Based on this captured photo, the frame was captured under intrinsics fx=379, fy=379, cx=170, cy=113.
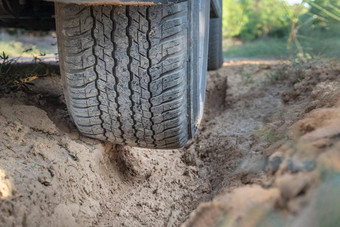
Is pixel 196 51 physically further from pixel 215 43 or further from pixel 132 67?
pixel 215 43

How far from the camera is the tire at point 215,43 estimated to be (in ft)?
12.2

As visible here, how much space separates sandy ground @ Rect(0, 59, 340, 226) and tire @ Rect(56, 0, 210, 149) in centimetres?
29

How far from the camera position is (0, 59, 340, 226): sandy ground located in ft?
4.09

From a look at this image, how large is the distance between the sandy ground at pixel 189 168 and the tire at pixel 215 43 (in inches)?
34.1

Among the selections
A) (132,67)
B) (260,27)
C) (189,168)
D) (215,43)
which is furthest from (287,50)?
(132,67)

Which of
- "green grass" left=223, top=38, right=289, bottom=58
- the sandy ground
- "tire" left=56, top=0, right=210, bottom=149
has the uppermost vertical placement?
"tire" left=56, top=0, right=210, bottom=149

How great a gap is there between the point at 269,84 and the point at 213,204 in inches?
98.6

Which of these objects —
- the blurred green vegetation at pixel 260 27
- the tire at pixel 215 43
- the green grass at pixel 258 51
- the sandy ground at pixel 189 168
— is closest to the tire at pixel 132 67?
the sandy ground at pixel 189 168

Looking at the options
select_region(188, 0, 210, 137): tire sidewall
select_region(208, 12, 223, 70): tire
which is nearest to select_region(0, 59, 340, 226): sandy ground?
select_region(188, 0, 210, 137): tire sidewall

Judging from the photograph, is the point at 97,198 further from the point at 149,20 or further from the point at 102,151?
the point at 149,20

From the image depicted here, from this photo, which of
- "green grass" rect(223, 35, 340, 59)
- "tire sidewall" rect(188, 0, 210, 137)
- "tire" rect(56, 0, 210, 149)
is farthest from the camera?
"green grass" rect(223, 35, 340, 59)

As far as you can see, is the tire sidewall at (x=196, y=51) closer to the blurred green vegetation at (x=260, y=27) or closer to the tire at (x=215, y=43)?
the tire at (x=215, y=43)

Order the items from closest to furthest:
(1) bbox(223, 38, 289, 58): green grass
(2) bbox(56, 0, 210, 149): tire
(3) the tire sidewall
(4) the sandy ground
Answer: (4) the sandy ground < (2) bbox(56, 0, 210, 149): tire < (3) the tire sidewall < (1) bbox(223, 38, 289, 58): green grass

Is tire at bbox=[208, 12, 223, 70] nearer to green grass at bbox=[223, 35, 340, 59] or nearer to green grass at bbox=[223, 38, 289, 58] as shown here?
green grass at bbox=[223, 35, 340, 59]
